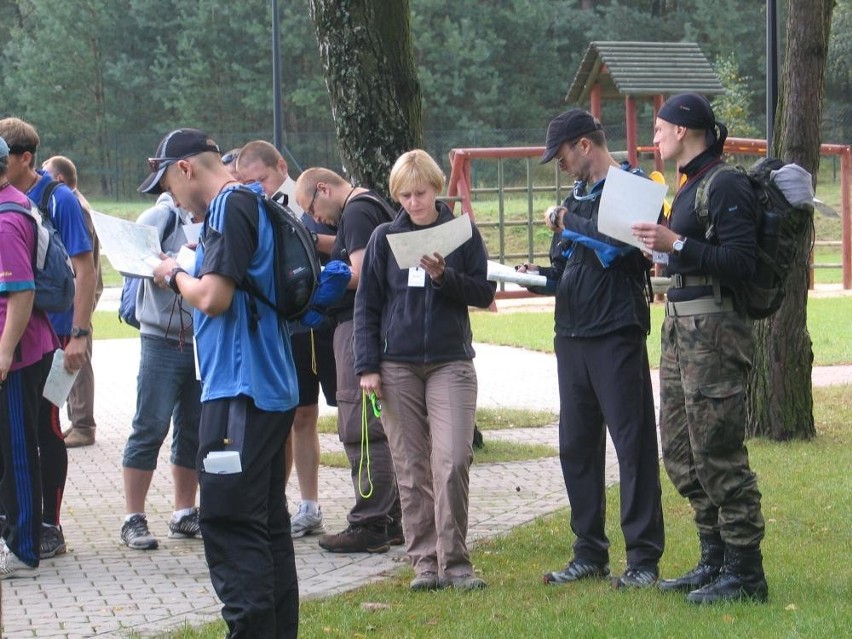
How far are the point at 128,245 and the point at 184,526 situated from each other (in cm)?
278

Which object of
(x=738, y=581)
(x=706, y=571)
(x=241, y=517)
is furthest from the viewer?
(x=706, y=571)

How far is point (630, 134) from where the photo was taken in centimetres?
2330

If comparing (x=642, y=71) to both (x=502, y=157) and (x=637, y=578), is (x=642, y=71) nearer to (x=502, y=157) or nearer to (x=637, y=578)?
(x=502, y=157)

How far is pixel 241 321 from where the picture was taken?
15.8 feet

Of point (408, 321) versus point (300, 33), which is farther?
point (300, 33)

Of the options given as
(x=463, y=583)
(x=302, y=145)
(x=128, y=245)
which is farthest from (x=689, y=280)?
(x=302, y=145)

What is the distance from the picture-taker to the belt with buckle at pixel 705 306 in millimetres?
5684

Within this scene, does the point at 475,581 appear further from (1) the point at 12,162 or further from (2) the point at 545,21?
(2) the point at 545,21

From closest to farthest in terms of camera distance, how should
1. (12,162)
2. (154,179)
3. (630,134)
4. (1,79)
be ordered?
(154,179) → (12,162) → (630,134) → (1,79)

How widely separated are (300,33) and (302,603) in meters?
44.9

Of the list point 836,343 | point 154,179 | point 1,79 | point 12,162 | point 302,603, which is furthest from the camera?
point 1,79

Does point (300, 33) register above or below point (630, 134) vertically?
above

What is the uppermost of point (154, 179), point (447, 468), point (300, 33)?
point (300, 33)

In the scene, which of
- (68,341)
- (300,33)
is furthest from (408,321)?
(300,33)
